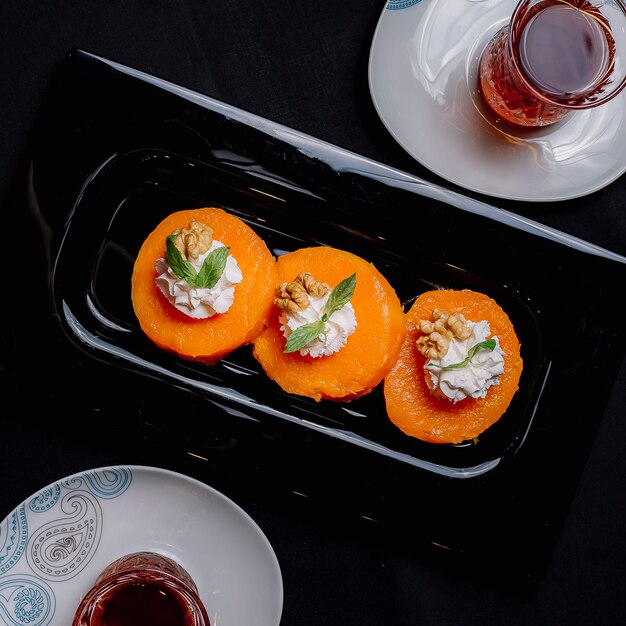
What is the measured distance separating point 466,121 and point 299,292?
599mm

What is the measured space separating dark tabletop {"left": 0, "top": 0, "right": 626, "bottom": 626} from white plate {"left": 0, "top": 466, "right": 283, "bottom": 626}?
0.12 meters

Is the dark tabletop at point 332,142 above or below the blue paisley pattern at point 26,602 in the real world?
above

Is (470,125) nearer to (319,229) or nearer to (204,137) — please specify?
(319,229)

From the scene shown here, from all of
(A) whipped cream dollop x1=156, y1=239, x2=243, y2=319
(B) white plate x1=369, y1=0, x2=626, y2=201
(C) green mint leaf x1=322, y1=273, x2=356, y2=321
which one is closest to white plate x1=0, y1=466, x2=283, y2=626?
(A) whipped cream dollop x1=156, y1=239, x2=243, y2=319

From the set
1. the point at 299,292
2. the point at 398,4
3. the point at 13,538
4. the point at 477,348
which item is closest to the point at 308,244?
the point at 299,292

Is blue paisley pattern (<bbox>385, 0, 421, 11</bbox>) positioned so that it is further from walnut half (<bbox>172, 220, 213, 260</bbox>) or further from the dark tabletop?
walnut half (<bbox>172, 220, 213, 260</bbox>)

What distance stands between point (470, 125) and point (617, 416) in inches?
31.3

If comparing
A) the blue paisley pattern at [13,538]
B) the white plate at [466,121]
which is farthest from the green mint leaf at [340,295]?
the blue paisley pattern at [13,538]

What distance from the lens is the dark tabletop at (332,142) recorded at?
1551mm

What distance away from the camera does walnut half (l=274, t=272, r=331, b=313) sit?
1344 millimetres

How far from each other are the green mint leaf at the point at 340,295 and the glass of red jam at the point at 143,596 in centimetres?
63

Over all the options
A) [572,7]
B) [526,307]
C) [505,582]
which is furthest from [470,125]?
[505,582]

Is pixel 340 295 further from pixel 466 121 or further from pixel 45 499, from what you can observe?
pixel 45 499

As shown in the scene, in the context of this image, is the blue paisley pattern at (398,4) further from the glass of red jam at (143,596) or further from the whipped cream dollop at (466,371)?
the glass of red jam at (143,596)
